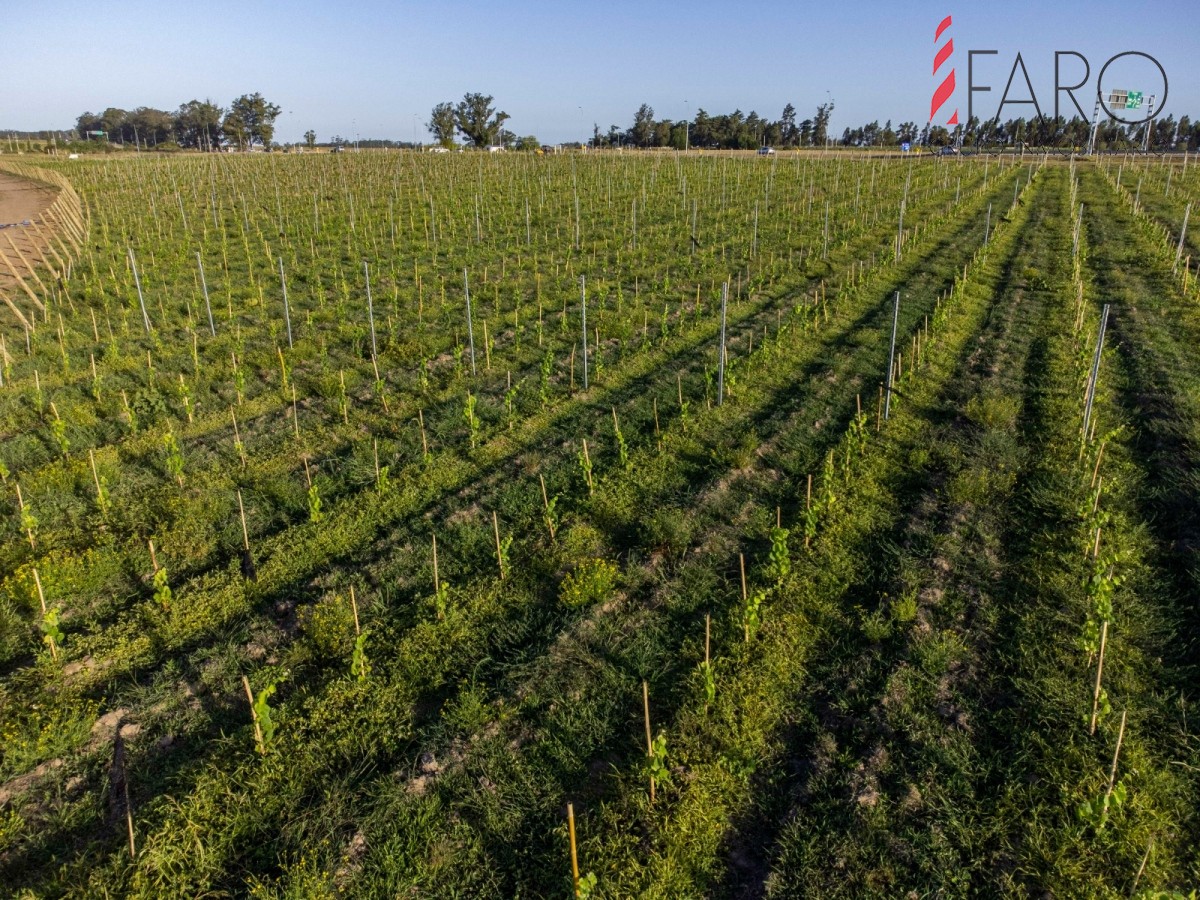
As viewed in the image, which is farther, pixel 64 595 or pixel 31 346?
pixel 31 346

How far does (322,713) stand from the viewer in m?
4.90

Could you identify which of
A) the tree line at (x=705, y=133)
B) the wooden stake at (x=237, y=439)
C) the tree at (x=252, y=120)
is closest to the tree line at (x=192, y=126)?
the tree at (x=252, y=120)

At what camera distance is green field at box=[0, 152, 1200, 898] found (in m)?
4.04

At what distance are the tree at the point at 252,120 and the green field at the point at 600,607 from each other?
263 feet

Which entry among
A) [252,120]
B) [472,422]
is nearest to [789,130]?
[252,120]

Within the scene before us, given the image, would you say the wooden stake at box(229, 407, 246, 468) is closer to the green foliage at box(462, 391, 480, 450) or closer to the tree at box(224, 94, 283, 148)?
the green foliage at box(462, 391, 480, 450)

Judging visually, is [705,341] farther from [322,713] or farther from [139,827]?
[139,827]

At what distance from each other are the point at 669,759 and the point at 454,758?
1.36 metres

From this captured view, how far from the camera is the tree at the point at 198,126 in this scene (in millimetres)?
85188

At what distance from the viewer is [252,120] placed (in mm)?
84438

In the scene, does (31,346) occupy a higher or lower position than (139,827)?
higher

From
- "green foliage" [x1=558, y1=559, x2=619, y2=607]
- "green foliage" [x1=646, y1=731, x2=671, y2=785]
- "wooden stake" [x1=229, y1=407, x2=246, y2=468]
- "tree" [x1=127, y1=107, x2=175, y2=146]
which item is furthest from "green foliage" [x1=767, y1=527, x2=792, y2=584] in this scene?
"tree" [x1=127, y1=107, x2=175, y2=146]

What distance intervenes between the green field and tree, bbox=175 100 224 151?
86344 mm

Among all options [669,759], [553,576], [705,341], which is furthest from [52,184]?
[669,759]
